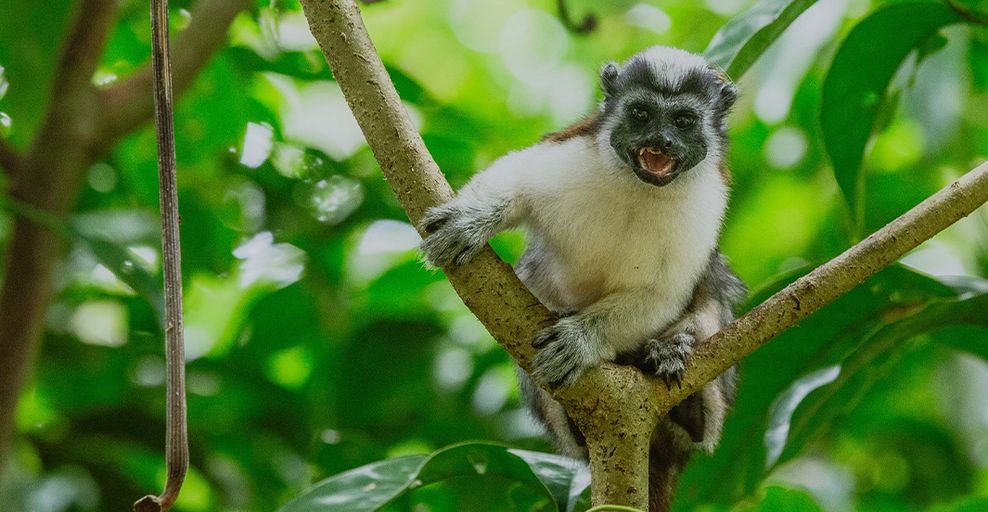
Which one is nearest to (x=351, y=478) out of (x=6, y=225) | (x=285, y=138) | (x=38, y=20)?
(x=38, y=20)

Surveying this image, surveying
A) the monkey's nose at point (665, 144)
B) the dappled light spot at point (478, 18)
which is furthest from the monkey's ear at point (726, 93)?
the dappled light spot at point (478, 18)

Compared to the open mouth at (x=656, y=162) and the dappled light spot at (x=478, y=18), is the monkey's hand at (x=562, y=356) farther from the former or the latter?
the dappled light spot at (x=478, y=18)

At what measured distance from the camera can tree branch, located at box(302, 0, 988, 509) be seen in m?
1.76

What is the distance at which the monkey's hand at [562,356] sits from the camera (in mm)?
1858

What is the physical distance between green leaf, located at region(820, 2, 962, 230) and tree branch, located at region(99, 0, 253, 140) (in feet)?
5.04

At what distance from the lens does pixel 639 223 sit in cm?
249

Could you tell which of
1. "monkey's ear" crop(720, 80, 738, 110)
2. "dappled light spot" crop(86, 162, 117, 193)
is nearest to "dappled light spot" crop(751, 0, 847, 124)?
"monkey's ear" crop(720, 80, 738, 110)

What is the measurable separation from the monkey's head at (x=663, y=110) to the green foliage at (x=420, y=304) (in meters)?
0.22

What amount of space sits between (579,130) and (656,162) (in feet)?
0.84

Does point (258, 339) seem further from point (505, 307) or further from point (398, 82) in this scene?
point (505, 307)

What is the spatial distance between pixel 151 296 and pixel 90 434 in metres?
1.20

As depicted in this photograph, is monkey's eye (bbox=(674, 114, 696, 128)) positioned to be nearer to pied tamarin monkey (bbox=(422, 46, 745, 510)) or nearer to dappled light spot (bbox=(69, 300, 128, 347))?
pied tamarin monkey (bbox=(422, 46, 745, 510))

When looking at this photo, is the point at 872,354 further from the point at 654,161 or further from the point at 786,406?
the point at 654,161

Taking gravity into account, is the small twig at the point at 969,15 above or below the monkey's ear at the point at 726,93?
above
